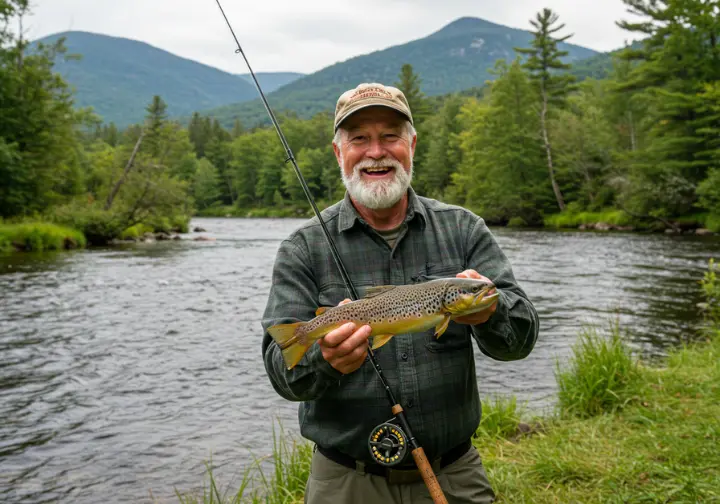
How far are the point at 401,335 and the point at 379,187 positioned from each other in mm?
677

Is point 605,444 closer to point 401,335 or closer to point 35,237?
point 401,335

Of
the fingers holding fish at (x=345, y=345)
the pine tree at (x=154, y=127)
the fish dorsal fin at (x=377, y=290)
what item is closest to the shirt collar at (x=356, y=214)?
the fish dorsal fin at (x=377, y=290)

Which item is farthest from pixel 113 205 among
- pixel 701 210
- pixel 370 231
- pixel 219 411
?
pixel 370 231

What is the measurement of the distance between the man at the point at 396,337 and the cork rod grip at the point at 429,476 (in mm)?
94

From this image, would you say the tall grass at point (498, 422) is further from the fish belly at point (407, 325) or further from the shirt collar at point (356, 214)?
the fish belly at point (407, 325)

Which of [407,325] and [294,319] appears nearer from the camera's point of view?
[407,325]

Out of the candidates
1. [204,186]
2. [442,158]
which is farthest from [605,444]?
[204,186]

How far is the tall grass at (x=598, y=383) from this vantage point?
6.11m

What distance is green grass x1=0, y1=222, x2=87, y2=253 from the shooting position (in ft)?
82.0

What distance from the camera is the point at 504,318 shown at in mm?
2590

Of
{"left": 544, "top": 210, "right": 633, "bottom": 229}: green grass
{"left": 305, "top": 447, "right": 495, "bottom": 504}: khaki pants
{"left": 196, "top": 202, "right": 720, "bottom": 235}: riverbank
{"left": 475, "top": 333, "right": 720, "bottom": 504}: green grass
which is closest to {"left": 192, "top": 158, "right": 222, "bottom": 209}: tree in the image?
{"left": 196, "top": 202, "right": 720, "bottom": 235}: riverbank

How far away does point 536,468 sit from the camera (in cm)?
464

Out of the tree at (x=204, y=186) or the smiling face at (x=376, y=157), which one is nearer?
the smiling face at (x=376, y=157)

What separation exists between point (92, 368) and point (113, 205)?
87.5 feet
